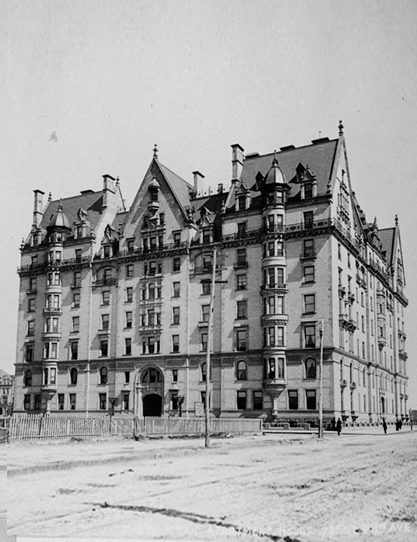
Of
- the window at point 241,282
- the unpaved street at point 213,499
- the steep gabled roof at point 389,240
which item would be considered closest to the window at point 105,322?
the window at point 241,282

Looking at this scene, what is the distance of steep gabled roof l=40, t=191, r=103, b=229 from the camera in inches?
2195

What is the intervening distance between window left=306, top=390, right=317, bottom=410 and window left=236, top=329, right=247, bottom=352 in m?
5.60

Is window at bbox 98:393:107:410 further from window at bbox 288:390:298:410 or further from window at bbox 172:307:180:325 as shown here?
window at bbox 288:390:298:410

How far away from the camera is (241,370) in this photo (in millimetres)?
46406

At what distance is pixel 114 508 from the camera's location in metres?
9.06

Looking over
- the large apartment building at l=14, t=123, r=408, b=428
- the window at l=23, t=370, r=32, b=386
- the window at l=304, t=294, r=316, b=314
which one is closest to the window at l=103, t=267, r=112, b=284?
the large apartment building at l=14, t=123, r=408, b=428

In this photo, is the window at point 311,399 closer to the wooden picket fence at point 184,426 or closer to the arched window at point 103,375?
the wooden picket fence at point 184,426

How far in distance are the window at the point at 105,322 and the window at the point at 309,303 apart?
53.9 ft

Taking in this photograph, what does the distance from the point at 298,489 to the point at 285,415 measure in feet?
109

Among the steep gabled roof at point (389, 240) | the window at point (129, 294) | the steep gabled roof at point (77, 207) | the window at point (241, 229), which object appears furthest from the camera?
the steep gabled roof at point (77, 207)

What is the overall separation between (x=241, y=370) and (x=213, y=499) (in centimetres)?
3695

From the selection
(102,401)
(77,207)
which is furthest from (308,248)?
(77,207)

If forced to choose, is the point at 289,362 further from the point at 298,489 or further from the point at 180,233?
the point at 298,489

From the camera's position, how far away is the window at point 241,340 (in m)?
46.7
